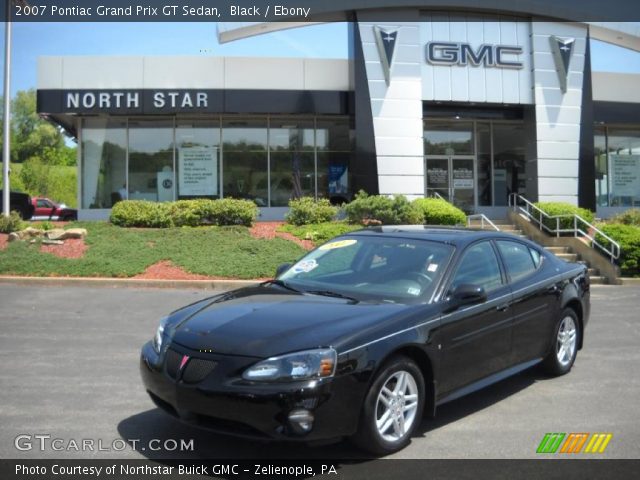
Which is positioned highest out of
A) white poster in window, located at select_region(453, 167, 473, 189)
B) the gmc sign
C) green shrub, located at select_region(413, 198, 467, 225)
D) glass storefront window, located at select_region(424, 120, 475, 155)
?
the gmc sign

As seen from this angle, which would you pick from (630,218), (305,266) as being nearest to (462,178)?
(630,218)

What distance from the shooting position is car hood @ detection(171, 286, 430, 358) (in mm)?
3848

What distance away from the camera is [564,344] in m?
6.19

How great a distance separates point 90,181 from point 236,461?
62.2 ft

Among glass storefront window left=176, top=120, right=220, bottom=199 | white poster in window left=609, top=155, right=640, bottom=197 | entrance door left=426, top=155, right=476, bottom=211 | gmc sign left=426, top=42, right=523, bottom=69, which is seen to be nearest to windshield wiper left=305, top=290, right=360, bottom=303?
gmc sign left=426, top=42, right=523, bottom=69

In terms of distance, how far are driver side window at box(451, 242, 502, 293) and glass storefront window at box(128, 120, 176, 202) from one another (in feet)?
56.3

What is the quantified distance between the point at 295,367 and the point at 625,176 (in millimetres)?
24265

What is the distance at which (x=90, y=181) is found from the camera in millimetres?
21141

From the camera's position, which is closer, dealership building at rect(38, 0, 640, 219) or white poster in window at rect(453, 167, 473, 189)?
dealership building at rect(38, 0, 640, 219)

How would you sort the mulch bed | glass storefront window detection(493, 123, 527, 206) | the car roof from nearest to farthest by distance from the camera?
the car roof
the mulch bed
glass storefront window detection(493, 123, 527, 206)

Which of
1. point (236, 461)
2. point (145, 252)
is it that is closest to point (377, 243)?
point (236, 461)

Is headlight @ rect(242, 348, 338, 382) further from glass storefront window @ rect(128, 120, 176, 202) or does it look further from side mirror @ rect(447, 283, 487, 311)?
glass storefront window @ rect(128, 120, 176, 202)

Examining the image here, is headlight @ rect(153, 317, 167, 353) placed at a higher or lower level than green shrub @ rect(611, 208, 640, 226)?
lower

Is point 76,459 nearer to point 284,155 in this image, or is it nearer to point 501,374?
point 501,374
